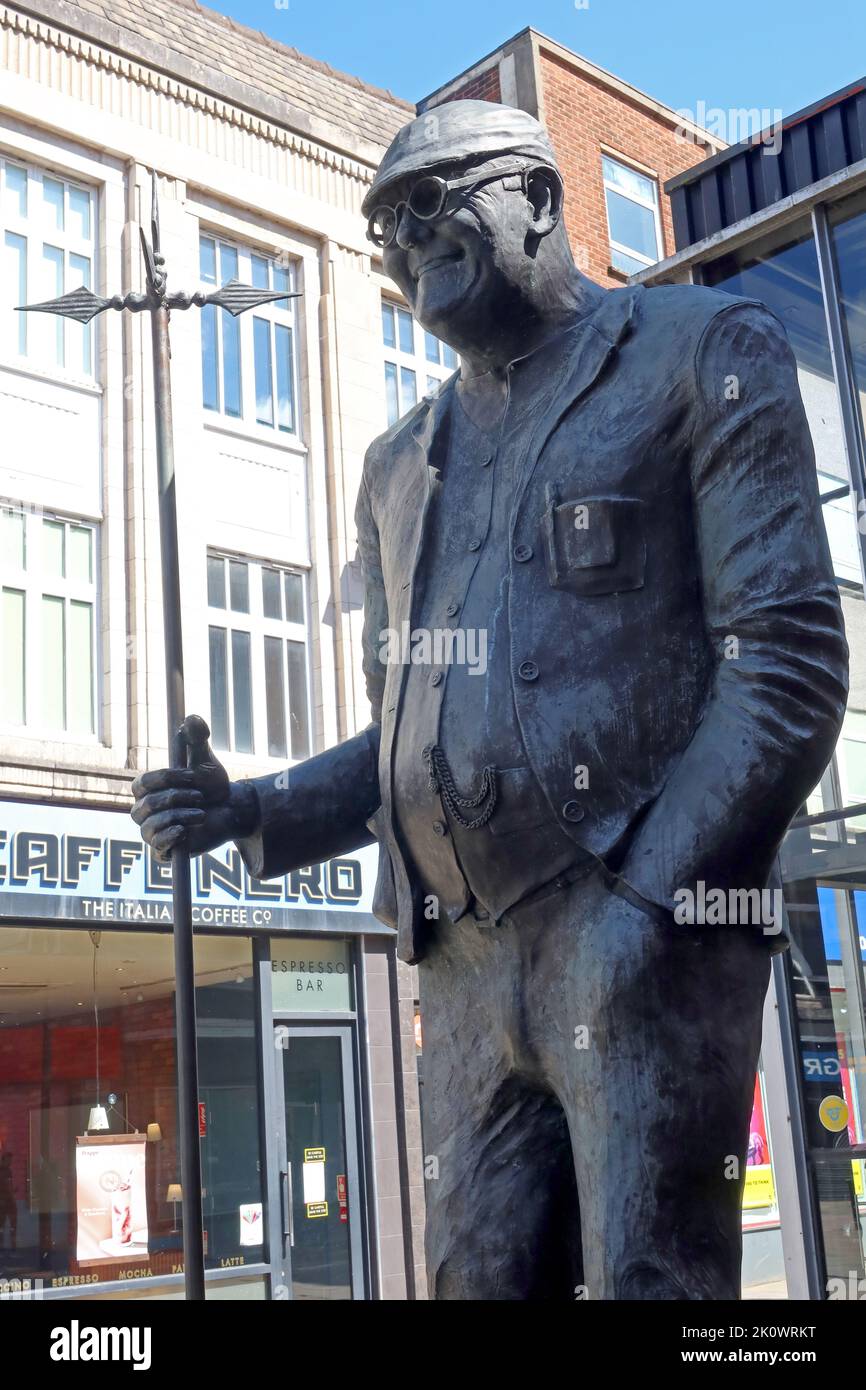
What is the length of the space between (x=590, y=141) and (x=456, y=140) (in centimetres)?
1955

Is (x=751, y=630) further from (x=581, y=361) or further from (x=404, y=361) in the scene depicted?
(x=404, y=361)

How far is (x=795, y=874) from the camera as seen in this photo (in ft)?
36.0

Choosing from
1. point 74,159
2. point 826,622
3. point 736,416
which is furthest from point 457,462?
point 74,159

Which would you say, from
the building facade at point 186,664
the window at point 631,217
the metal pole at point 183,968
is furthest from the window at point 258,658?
the metal pole at point 183,968

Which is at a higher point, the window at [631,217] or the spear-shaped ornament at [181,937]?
the window at [631,217]

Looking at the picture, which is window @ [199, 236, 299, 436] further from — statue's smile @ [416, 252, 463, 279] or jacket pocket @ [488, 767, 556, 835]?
jacket pocket @ [488, 767, 556, 835]

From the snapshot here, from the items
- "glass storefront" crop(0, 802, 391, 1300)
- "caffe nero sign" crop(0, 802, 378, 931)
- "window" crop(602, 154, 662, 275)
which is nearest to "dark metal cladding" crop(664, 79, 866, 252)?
"caffe nero sign" crop(0, 802, 378, 931)

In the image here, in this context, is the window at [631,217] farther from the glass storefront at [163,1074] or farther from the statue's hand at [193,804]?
the statue's hand at [193,804]

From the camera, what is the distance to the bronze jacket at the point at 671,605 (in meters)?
2.10

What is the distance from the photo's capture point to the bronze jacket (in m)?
2.10

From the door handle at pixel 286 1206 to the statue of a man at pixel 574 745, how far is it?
12.5 metres

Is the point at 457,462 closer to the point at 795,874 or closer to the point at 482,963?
the point at 482,963

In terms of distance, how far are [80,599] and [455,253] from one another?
12.4m

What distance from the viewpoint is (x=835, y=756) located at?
11.0 metres
